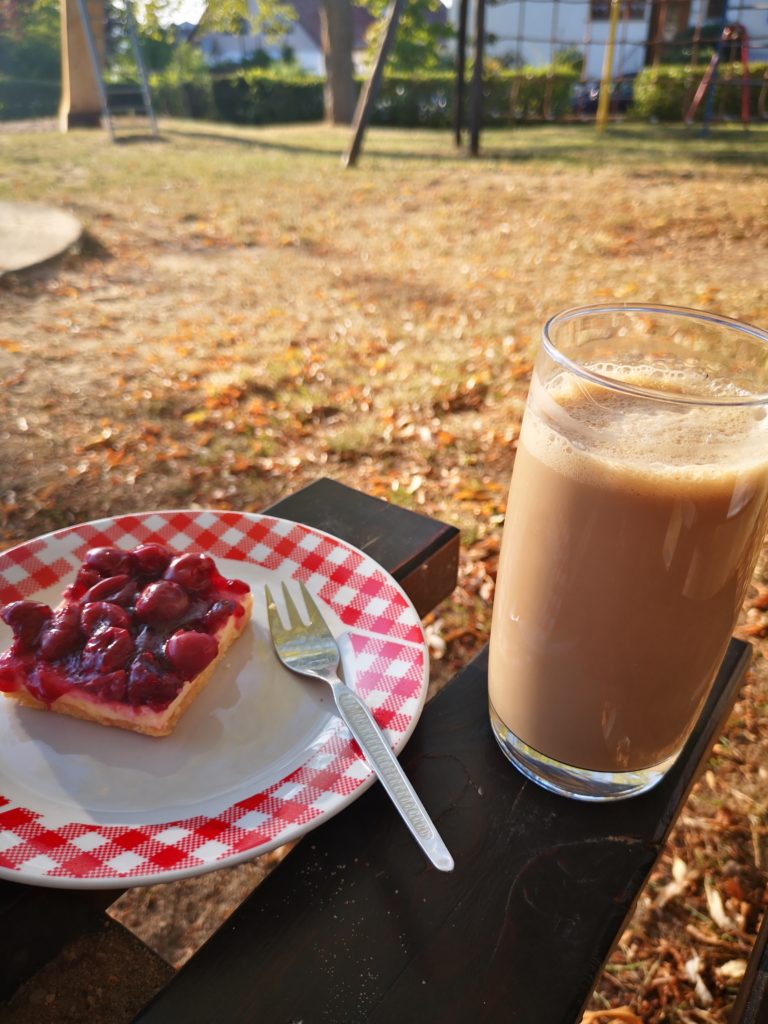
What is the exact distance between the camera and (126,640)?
0.99 metres

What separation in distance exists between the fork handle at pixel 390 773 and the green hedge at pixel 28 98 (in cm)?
2509

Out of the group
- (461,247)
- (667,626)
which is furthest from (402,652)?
(461,247)

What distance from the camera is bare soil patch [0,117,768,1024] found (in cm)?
182

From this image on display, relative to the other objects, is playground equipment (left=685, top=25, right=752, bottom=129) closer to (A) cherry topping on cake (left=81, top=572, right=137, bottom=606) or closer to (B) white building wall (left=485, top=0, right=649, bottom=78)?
(B) white building wall (left=485, top=0, right=649, bottom=78)

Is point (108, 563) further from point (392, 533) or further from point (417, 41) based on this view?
point (417, 41)

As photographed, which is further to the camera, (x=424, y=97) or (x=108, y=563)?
(x=424, y=97)

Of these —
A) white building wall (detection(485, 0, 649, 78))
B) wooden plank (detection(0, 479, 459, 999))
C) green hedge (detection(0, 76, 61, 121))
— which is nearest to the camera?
wooden plank (detection(0, 479, 459, 999))

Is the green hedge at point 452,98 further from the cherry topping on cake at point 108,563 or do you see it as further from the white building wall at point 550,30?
the cherry topping on cake at point 108,563

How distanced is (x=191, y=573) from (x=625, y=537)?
24.2 inches

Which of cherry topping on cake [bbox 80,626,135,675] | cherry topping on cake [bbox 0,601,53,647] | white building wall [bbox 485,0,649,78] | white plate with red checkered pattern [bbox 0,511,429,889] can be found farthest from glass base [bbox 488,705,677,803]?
white building wall [bbox 485,0,649,78]

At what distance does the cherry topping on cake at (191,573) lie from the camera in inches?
42.3

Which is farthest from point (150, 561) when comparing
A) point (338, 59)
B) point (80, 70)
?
point (80, 70)

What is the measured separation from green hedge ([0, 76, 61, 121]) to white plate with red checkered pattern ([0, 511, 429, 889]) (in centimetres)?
2482

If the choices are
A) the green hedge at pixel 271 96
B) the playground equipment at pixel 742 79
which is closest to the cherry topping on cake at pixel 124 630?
the playground equipment at pixel 742 79
